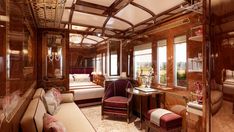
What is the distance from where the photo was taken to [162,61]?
11.4 ft

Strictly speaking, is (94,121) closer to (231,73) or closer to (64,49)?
(64,49)

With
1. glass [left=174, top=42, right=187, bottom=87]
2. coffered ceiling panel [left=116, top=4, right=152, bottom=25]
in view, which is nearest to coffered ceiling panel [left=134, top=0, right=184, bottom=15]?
coffered ceiling panel [left=116, top=4, right=152, bottom=25]

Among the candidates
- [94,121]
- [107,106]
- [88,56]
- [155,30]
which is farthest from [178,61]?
[88,56]

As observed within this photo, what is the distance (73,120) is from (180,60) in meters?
2.30

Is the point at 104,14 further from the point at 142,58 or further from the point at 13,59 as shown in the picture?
the point at 13,59

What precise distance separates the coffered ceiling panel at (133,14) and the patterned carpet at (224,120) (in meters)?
2.34

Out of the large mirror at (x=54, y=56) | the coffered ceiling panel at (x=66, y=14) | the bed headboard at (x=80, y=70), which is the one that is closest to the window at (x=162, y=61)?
the coffered ceiling panel at (x=66, y=14)

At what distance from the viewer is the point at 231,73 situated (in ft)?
3.35

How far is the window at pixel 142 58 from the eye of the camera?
3.87 m

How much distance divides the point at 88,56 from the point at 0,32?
7.46m

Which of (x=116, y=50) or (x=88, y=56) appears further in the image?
(x=88, y=56)

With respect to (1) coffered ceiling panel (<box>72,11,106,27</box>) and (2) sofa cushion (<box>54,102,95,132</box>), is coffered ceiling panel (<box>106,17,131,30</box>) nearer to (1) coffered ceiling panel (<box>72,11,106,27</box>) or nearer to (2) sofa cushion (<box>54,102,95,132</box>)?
(1) coffered ceiling panel (<box>72,11,106,27</box>)

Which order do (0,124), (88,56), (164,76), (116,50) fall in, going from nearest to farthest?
1. (0,124)
2. (164,76)
3. (116,50)
4. (88,56)

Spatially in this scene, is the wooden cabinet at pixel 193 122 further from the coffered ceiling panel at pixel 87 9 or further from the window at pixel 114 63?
the window at pixel 114 63
